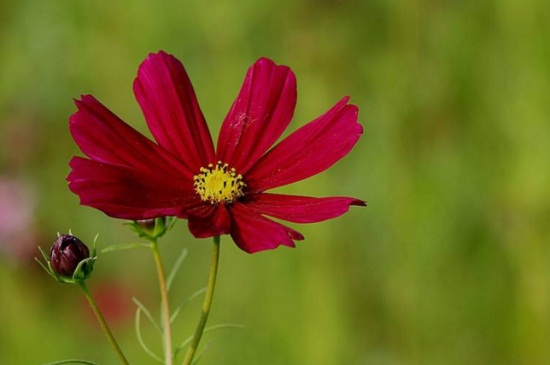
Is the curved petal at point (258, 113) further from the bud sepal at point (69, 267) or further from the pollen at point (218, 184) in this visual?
the bud sepal at point (69, 267)

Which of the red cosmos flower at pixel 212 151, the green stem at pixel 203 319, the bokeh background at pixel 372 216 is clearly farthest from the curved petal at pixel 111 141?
the bokeh background at pixel 372 216

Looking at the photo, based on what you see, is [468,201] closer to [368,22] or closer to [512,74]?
[512,74]

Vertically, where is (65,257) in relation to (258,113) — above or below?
below

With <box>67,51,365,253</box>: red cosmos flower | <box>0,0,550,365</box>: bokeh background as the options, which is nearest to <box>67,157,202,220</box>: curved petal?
<box>67,51,365,253</box>: red cosmos flower

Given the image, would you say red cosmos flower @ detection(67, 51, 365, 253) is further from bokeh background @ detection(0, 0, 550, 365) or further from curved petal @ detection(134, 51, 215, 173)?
bokeh background @ detection(0, 0, 550, 365)

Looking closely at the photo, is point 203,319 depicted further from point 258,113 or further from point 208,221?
point 258,113

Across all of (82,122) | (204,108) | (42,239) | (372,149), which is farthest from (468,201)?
(82,122)

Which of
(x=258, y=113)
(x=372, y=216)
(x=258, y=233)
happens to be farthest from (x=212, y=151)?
(x=372, y=216)
